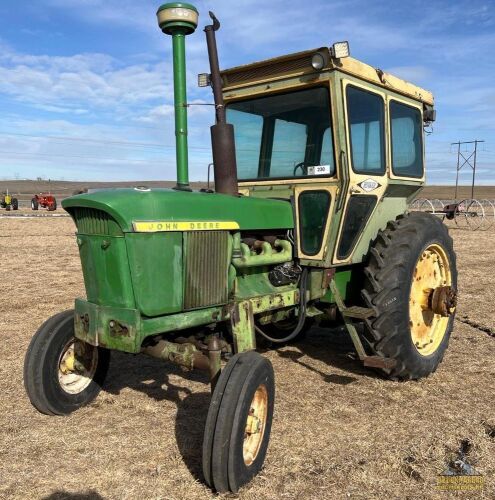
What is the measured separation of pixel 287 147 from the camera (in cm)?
441

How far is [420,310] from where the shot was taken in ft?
15.2

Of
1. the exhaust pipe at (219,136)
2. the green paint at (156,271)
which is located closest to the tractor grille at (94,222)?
the green paint at (156,271)

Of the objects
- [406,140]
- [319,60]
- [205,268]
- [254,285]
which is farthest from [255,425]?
[406,140]

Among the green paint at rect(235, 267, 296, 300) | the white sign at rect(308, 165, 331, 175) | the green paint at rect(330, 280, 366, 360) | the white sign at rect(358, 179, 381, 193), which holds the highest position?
the white sign at rect(308, 165, 331, 175)

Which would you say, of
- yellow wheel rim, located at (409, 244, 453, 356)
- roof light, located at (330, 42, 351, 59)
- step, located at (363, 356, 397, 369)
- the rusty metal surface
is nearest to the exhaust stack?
roof light, located at (330, 42, 351, 59)

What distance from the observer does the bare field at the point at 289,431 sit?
9.30 ft

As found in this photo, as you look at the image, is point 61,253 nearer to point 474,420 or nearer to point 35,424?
point 35,424

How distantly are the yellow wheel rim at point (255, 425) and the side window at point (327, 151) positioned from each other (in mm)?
1763

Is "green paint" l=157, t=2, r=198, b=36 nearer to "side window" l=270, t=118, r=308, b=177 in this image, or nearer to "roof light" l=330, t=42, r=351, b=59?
"roof light" l=330, t=42, r=351, b=59

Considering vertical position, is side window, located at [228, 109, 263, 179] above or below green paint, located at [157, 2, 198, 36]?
below

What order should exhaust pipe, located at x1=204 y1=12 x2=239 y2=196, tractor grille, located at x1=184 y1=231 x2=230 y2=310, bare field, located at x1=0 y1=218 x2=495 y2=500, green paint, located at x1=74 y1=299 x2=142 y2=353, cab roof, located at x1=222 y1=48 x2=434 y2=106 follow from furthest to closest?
cab roof, located at x1=222 y1=48 x2=434 y2=106
exhaust pipe, located at x1=204 y1=12 x2=239 y2=196
tractor grille, located at x1=184 y1=231 x2=230 y2=310
green paint, located at x1=74 y1=299 x2=142 y2=353
bare field, located at x1=0 y1=218 x2=495 y2=500

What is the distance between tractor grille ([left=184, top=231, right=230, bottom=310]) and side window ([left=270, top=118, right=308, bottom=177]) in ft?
3.79

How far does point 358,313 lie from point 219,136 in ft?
5.40

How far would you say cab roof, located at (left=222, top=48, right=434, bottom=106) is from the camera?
380 centimetres
